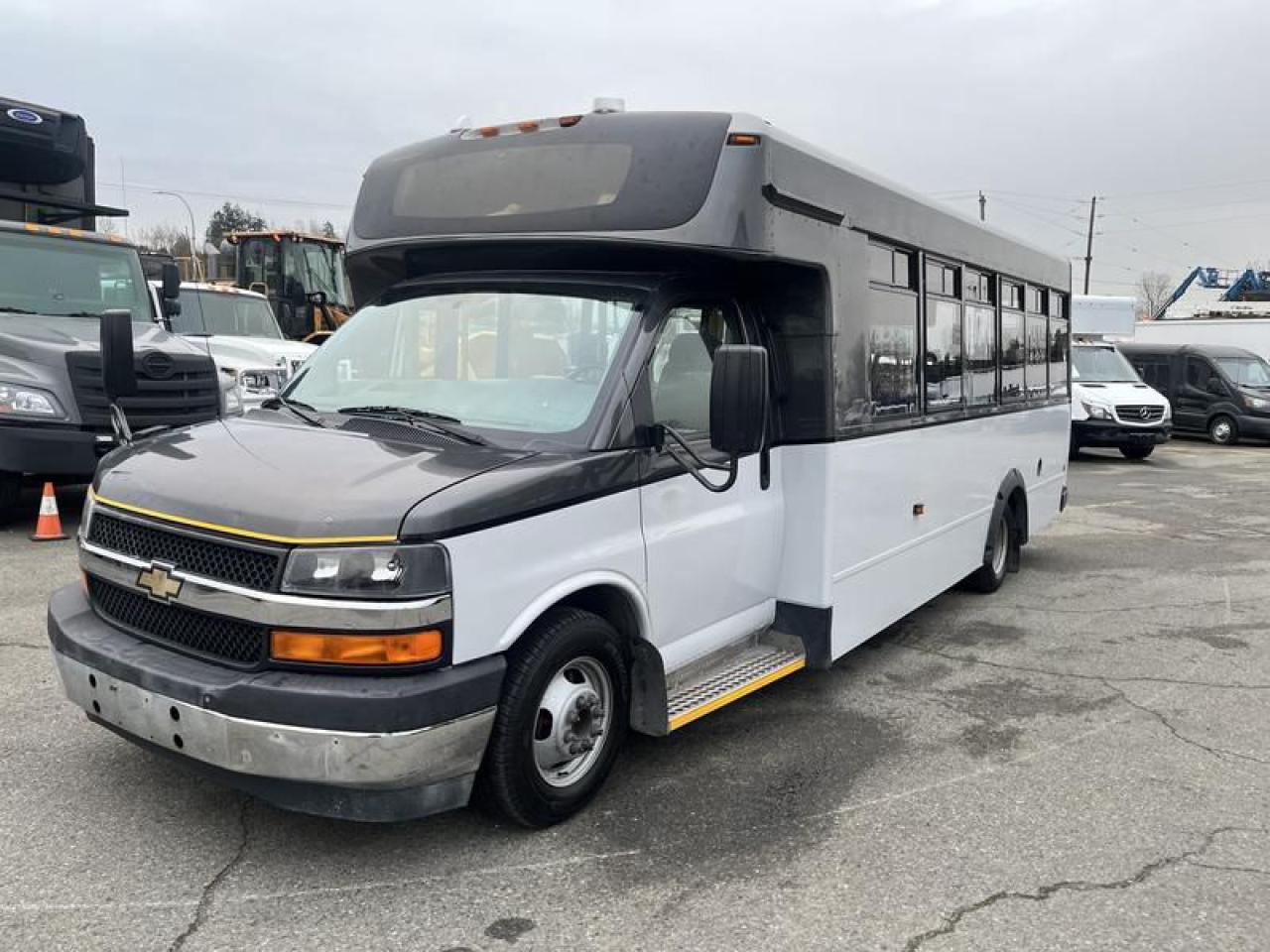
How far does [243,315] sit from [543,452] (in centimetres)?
1115

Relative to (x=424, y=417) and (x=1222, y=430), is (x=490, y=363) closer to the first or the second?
(x=424, y=417)

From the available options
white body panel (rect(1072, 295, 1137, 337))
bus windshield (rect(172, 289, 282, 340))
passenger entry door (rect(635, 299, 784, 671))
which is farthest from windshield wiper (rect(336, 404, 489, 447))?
white body panel (rect(1072, 295, 1137, 337))

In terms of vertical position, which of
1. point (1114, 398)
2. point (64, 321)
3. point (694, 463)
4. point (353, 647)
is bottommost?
point (1114, 398)

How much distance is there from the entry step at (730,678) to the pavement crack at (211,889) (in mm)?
1584

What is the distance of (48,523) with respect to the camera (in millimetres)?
8383

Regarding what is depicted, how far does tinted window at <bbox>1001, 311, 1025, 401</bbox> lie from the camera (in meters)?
7.55

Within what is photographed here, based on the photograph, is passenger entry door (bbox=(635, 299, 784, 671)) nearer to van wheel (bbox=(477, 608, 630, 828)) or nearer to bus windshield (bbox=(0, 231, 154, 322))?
van wheel (bbox=(477, 608, 630, 828))

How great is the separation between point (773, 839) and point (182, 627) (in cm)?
218

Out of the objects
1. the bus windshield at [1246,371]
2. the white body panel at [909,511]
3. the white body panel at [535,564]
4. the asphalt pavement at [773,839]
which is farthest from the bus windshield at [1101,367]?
the white body panel at [535,564]

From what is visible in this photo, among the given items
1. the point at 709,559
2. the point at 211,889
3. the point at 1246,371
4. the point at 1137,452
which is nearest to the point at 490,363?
the point at 709,559

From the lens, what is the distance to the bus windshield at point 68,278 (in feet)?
30.0

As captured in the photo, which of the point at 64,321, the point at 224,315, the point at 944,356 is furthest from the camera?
the point at 224,315

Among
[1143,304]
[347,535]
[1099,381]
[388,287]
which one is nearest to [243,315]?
[388,287]

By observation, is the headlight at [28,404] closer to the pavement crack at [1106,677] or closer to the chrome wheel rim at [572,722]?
the chrome wheel rim at [572,722]
